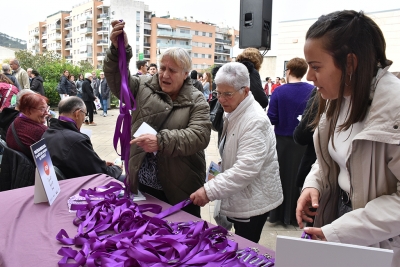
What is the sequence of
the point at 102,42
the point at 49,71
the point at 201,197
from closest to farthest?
the point at 201,197, the point at 49,71, the point at 102,42

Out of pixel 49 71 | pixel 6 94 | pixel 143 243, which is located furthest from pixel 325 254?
pixel 49 71

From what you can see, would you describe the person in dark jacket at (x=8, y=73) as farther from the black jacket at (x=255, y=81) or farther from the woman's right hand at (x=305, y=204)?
the woman's right hand at (x=305, y=204)

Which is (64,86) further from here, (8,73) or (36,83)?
(8,73)

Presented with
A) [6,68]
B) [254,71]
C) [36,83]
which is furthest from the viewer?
[36,83]

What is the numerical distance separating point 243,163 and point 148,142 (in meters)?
0.51

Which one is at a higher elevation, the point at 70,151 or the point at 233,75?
the point at 233,75

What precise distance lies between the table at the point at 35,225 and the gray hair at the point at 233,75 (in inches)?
29.6

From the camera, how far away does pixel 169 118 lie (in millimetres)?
1851

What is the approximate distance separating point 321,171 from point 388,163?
1.09ft

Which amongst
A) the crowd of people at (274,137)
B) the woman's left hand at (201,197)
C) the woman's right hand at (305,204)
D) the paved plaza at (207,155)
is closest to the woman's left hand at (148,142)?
the crowd of people at (274,137)

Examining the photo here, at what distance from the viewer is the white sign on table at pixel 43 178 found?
66.7 inches

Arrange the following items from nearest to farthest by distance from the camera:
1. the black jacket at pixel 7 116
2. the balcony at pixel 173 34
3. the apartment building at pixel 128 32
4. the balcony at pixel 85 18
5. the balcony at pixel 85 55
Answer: the black jacket at pixel 7 116
the apartment building at pixel 128 32
the balcony at pixel 85 18
the balcony at pixel 85 55
the balcony at pixel 173 34

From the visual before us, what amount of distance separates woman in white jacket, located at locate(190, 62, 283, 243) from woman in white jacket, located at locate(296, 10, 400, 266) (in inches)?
26.4

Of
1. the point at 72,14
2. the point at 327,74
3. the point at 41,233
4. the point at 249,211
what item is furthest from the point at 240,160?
the point at 72,14
